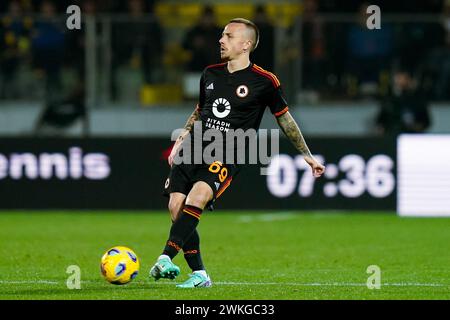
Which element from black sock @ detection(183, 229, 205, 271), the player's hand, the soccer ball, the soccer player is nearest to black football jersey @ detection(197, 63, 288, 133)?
the soccer player

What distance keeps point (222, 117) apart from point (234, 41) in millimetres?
619

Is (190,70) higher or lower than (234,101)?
lower

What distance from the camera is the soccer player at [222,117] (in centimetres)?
913

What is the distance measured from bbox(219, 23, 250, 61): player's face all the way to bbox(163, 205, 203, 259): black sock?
1287 millimetres

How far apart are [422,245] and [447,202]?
166 inches

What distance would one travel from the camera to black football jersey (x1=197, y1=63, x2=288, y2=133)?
9.30 meters

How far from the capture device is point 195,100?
18750mm

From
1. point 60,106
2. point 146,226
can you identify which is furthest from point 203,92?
point 60,106

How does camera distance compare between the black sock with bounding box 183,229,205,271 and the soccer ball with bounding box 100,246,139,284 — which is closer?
the soccer ball with bounding box 100,246,139,284

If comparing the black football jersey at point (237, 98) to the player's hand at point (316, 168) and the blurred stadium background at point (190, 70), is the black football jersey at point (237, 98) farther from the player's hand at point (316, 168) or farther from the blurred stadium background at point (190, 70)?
the blurred stadium background at point (190, 70)

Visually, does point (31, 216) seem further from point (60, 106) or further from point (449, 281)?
point (449, 281)

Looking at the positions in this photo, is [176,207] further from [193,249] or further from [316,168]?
[316,168]

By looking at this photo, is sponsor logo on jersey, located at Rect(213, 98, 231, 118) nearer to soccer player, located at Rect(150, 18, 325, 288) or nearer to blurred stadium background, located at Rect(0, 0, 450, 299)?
soccer player, located at Rect(150, 18, 325, 288)

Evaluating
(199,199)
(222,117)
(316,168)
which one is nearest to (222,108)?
(222,117)
